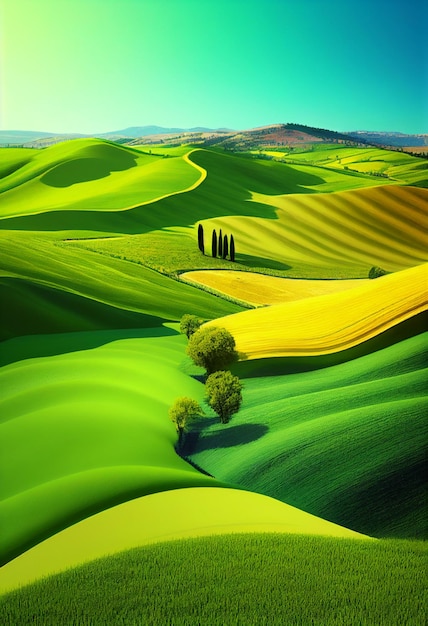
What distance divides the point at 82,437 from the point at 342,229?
45911 mm

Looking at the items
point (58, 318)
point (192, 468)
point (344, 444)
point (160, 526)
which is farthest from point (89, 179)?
point (160, 526)

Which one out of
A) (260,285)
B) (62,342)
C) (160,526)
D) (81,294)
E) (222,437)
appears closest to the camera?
(160,526)

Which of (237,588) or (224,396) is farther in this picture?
(224,396)

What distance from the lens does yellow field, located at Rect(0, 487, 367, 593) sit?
921cm

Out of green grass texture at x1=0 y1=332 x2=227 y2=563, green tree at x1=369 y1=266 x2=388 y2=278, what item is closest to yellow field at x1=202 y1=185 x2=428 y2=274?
green tree at x1=369 y1=266 x2=388 y2=278

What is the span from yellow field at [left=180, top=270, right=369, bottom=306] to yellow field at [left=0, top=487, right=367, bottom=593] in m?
20.9

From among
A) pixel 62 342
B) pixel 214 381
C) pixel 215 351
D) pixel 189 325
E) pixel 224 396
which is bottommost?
pixel 62 342

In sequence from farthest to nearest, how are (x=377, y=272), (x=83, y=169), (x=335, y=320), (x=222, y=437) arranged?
(x=83, y=169) → (x=377, y=272) → (x=335, y=320) → (x=222, y=437)

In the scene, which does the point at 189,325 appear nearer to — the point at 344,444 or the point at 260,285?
the point at 344,444

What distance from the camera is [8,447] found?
515 inches

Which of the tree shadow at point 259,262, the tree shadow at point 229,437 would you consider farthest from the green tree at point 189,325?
the tree shadow at point 259,262

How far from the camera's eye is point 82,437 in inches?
533

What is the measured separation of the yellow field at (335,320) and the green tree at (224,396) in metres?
2.37

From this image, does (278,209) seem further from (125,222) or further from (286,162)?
(286,162)
